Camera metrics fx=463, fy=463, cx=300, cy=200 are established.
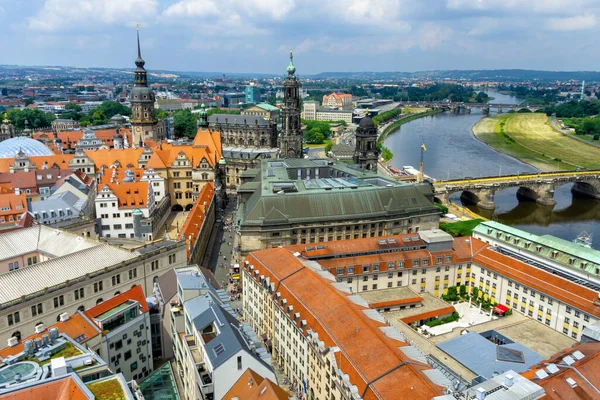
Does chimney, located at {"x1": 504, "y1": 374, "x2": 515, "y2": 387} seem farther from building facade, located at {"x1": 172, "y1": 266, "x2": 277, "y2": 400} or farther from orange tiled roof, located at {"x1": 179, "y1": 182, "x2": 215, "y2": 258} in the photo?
orange tiled roof, located at {"x1": 179, "y1": 182, "x2": 215, "y2": 258}

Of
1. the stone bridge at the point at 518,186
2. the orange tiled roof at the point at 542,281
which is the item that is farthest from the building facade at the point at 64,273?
the stone bridge at the point at 518,186

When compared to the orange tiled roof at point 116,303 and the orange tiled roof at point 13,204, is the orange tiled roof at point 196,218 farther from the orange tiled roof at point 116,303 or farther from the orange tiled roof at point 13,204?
the orange tiled roof at point 13,204

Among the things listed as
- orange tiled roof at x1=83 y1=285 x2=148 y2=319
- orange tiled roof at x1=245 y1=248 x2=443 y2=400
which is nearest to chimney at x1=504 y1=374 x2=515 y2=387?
orange tiled roof at x1=245 y1=248 x2=443 y2=400

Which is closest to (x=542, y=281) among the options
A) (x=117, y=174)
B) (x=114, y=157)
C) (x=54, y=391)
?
(x=54, y=391)

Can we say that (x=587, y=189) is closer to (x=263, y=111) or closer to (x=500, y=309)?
(x=500, y=309)

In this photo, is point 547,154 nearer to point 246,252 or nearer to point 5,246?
point 246,252

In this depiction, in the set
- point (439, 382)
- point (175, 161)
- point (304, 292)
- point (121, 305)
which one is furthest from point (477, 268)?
point (175, 161)

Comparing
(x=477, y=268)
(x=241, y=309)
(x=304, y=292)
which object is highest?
(x=304, y=292)
